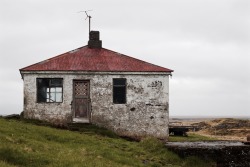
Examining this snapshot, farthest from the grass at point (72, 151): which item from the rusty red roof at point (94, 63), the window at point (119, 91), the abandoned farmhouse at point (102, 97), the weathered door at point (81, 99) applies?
the rusty red roof at point (94, 63)

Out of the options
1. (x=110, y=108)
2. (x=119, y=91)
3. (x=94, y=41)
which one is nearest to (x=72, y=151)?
(x=110, y=108)

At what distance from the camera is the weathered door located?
30297mm

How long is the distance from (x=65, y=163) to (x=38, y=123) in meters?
12.9

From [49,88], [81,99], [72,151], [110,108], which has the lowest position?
[72,151]

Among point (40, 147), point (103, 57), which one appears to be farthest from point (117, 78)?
point (40, 147)

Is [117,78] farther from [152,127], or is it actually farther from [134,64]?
[152,127]

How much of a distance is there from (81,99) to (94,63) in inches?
120

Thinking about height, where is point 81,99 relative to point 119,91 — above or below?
below

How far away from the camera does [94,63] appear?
31.4 metres

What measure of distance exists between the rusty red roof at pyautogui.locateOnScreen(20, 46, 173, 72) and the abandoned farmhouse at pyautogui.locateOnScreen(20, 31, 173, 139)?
0.07 m

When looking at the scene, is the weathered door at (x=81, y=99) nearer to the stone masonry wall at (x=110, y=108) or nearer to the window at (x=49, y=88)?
the stone masonry wall at (x=110, y=108)

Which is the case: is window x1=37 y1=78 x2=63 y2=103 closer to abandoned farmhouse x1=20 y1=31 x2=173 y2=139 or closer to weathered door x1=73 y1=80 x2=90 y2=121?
abandoned farmhouse x1=20 y1=31 x2=173 y2=139

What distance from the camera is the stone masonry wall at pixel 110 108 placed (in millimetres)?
30000

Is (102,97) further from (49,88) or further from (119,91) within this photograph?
(49,88)
